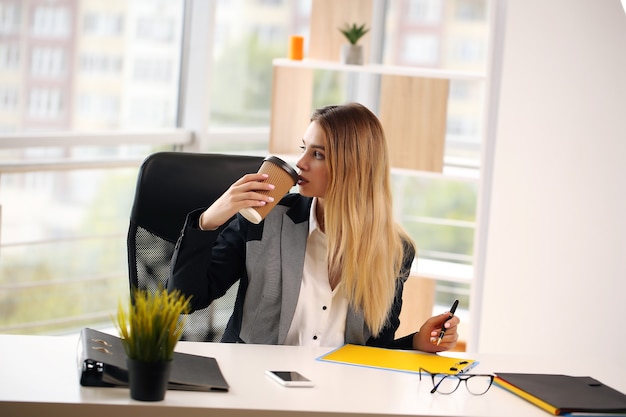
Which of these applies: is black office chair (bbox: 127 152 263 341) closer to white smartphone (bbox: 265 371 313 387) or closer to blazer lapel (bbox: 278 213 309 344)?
blazer lapel (bbox: 278 213 309 344)

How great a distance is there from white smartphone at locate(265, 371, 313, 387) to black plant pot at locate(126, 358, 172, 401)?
27cm

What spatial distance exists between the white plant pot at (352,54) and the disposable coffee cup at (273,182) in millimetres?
2040

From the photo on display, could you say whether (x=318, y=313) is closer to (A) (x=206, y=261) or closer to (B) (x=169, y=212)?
(A) (x=206, y=261)

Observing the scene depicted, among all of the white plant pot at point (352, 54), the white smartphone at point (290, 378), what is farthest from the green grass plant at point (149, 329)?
the white plant pot at point (352, 54)

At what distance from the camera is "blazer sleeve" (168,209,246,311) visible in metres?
2.06

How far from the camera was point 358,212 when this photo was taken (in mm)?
2199

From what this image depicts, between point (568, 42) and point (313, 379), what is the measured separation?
2293 millimetres

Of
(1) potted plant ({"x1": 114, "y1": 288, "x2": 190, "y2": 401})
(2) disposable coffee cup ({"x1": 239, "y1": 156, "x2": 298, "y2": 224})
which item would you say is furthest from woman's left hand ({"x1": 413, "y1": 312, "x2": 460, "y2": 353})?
(1) potted plant ({"x1": 114, "y1": 288, "x2": 190, "y2": 401})

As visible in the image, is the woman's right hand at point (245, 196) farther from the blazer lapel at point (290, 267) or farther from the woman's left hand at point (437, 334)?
the woman's left hand at point (437, 334)

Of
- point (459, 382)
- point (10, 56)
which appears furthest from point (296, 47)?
point (459, 382)

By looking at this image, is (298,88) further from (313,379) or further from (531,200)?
(313,379)

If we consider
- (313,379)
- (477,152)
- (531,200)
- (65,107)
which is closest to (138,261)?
(313,379)

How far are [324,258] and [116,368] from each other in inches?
30.1

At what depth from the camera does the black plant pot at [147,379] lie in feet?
4.92
